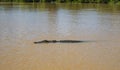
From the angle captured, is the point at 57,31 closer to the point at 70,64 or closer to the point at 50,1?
the point at 70,64

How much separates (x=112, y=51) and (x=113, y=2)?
4843cm

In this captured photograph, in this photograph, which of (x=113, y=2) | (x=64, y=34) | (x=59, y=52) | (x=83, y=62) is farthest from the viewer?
(x=113, y=2)

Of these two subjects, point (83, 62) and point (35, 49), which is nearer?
point (83, 62)

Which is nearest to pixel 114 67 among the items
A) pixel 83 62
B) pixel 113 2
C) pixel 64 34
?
pixel 83 62

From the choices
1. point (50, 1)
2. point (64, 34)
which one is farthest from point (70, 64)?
point (50, 1)

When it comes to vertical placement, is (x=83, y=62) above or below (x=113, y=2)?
above

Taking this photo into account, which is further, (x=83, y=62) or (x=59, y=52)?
(x=59, y=52)

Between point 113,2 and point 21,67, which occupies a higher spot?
point 21,67

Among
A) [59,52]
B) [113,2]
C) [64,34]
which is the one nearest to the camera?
[59,52]

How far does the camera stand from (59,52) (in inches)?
449

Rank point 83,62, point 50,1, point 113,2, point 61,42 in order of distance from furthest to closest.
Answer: point 50,1 → point 113,2 → point 61,42 → point 83,62

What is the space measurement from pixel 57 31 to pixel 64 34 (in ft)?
4.23

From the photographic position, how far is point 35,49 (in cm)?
1180

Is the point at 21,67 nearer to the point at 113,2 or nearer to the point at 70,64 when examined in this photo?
the point at 70,64
